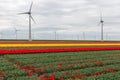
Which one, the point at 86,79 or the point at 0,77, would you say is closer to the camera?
the point at 86,79

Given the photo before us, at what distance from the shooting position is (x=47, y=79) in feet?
58.1

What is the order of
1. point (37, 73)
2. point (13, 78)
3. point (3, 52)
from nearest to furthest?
point (13, 78)
point (37, 73)
point (3, 52)

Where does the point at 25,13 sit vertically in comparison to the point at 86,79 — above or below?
above

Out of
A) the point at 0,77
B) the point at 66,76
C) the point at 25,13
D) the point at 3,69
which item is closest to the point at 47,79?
the point at 66,76

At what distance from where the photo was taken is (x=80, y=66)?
2291 cm

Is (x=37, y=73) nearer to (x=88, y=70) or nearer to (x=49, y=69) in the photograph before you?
(x=49, y=69)

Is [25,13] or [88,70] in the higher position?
[25,13]

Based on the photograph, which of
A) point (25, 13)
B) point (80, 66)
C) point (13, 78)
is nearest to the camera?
point (13, 78)

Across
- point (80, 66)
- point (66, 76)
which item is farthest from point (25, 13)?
point (66, 76)

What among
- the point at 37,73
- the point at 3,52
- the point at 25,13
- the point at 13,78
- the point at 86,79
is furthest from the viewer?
the point at 25,13

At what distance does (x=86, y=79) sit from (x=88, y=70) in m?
4.57

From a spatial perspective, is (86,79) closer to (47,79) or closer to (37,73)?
(47,79)

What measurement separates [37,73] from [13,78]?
3157mm

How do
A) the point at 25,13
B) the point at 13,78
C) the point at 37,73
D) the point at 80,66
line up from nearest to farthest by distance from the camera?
the point at 13,78 < the point at 37,73 < the point at 80,66 < the point at 25,13
